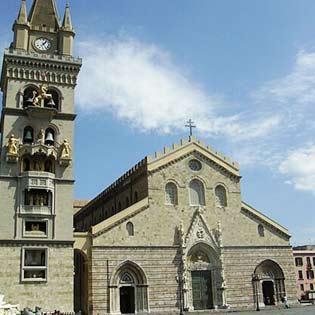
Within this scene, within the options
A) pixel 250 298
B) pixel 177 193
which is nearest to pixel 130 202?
pixel 177 193

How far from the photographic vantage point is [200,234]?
4588 cm

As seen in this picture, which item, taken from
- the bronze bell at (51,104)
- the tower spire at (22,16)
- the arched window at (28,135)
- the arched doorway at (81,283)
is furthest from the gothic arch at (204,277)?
the tower spire at (22,16)

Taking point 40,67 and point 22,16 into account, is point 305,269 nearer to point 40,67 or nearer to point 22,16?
point 40,67

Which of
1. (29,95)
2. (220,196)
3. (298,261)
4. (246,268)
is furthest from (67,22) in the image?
(298,261)

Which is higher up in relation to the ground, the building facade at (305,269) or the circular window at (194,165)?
the circular window at (194,165)

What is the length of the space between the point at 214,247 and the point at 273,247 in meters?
6.90

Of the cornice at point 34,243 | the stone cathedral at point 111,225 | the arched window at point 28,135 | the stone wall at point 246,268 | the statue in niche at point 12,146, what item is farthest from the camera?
the stone wall at point 246,268

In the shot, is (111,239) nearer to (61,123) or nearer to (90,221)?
(61,123)

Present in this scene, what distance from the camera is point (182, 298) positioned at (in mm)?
43375

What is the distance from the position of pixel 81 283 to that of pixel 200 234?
41.7 feet

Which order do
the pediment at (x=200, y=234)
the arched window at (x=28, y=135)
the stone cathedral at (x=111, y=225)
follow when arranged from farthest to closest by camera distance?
the pediment at (x=200, y=234)
the arched window at (x=28, y=135)
the stone cathedral at (x=111, y=225)

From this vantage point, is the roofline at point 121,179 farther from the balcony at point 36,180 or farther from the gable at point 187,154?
the balcony at point 36,180

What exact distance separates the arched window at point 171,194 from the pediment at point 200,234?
101 inches

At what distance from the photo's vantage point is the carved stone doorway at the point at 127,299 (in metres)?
42.6
